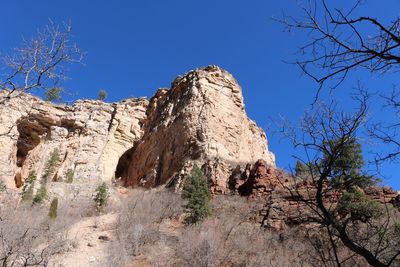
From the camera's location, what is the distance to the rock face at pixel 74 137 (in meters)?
33.8

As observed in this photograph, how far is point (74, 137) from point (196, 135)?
49.1 ft

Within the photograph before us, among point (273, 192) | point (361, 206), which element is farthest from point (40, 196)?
point (361, 206)

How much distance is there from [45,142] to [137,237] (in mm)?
27048

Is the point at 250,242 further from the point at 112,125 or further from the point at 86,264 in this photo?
the point at 112,125

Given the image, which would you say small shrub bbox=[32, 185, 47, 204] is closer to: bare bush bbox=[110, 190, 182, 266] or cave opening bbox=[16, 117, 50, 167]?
bare bush bbox=[110, 190, 182, 266]

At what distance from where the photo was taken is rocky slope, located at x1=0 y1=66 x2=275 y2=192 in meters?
27.6

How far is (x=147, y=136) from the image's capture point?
3612cm

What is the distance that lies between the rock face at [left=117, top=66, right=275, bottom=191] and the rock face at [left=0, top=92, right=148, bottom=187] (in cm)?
228

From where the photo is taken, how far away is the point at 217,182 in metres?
21.8

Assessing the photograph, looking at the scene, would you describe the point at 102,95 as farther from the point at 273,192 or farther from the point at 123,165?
the point at 273,192

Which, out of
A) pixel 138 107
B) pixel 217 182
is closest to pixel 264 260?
pixel 217 182

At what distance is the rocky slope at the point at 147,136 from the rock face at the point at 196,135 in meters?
0.08

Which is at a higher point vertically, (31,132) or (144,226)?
(31,132)

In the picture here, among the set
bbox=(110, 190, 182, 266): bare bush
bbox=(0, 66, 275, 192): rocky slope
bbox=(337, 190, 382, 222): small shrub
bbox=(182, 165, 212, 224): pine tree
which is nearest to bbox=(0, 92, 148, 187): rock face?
bbox=(0, 66, 275, 192): rocky slope
